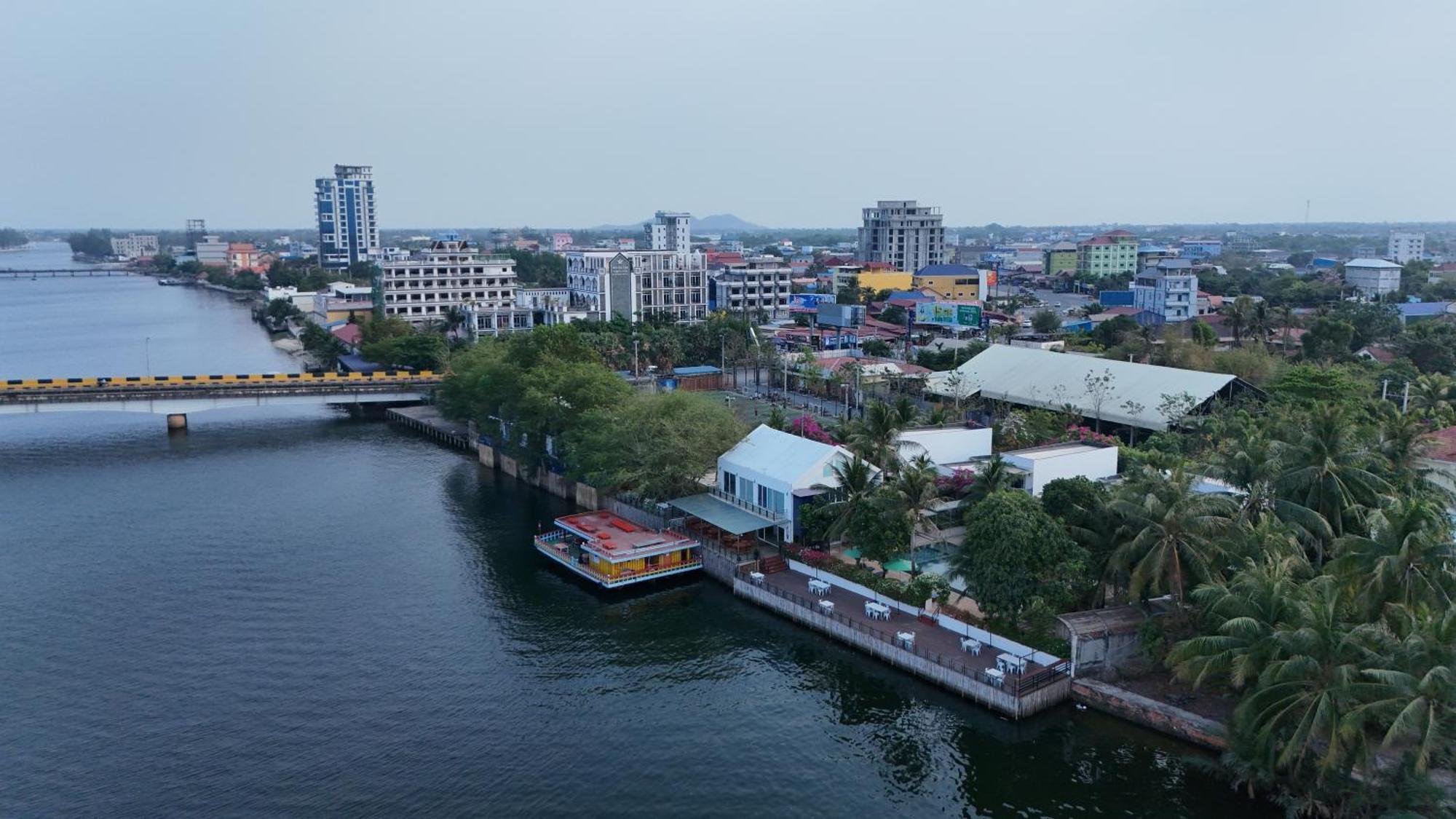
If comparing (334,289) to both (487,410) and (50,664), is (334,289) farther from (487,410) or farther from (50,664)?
(50,664)

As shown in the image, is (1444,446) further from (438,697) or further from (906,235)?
(906,235)

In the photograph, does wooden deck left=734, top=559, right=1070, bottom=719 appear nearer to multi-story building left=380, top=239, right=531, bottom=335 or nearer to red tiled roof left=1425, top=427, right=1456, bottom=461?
red tiled roof left=1425, top=427, right=1456, bottom=461

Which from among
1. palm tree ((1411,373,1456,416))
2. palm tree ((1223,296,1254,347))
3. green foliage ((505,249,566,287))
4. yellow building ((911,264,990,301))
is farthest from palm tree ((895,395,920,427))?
green foliage ((505,249,566,287))

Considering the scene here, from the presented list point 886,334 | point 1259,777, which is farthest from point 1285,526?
point 886,334

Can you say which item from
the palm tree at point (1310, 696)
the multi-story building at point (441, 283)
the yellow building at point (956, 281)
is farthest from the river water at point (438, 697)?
the yellow building at point (956, 281)

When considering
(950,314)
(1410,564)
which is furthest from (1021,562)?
(950,314)

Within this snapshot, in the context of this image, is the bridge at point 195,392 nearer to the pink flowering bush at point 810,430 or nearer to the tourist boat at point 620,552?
the pink flowering bush at point 810,430

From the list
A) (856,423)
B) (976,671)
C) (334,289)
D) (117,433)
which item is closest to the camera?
(976,671)
